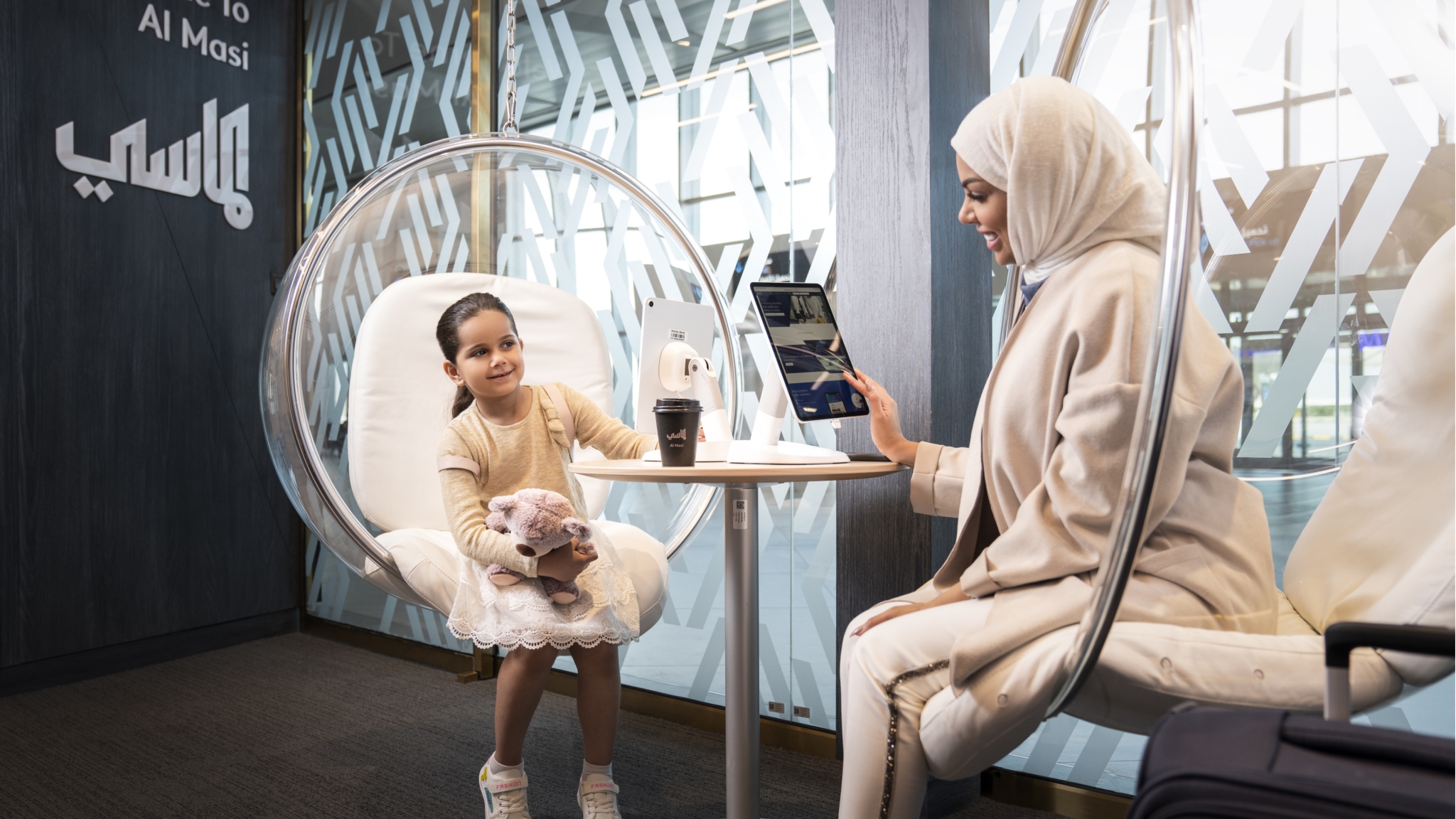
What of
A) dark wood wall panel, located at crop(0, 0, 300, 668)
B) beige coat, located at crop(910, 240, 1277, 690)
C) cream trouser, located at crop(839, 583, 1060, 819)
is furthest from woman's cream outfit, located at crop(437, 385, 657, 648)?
dark wood wall panel, located at crop(0, 0, 300, 668)

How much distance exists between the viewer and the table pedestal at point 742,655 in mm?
1542

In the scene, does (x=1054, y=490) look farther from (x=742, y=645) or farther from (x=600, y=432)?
(x=600, y=432)

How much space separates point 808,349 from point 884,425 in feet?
0.64

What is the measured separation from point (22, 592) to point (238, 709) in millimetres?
750

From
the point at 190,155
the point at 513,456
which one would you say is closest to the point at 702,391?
the point at 513,456

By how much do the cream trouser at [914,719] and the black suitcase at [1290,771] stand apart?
34 cm

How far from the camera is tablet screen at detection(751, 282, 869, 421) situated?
4.96ft

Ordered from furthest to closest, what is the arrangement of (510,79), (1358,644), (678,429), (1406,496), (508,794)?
1. (510,79)
2. (508,794)
3. (678,429)
4. (1406,496)
5. (1358,644)

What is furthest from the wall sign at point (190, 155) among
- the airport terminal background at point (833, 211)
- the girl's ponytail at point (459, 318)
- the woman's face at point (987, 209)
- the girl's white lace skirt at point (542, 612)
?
the woman's face at point (987, 209)

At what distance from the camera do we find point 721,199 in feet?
7.91

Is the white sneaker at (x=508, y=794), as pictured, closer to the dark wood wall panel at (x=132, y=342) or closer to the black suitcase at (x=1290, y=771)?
the black suitcase at (x=1290, y=771)

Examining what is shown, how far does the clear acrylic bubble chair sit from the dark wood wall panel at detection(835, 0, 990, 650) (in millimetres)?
371

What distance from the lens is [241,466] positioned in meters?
3.24

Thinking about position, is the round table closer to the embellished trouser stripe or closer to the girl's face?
the girl's face
